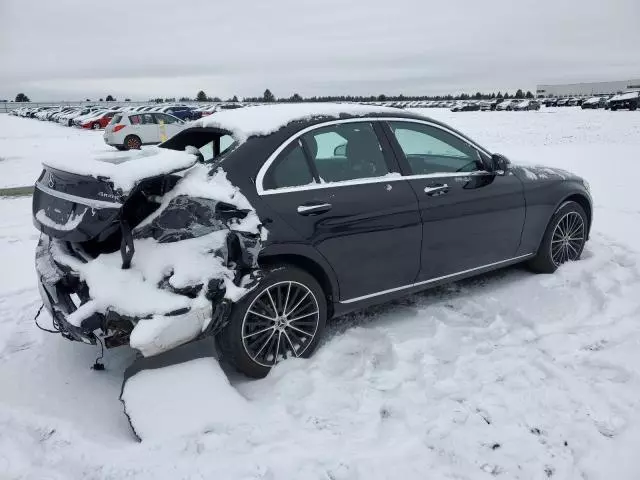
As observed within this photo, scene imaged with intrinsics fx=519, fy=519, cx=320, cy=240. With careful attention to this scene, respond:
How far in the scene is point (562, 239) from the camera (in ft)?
16.8

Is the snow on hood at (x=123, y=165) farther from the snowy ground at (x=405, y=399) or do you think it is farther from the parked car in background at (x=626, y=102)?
the parked car in background at (x=626, y=102)

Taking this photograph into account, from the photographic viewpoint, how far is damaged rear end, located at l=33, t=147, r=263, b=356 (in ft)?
9.62

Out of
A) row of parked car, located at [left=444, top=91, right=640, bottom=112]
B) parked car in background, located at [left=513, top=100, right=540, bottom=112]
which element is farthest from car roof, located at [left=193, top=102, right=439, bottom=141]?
parked car in background, located at [left=513, top=100, right=540, bottom=112]

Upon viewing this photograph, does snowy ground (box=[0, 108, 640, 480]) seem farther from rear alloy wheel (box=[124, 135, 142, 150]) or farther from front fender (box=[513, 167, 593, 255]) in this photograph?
rear alloy wheel (box=[124, 135, 142, 150])

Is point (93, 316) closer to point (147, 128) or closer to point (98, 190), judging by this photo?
point (98, 190)

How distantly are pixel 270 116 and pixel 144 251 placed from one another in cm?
133

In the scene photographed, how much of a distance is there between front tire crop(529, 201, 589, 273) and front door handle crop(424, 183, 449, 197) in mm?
1474

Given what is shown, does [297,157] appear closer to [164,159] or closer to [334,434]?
[164,159]

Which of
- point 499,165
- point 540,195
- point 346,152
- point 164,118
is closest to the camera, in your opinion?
point 346,152

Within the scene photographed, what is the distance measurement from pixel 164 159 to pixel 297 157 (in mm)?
885

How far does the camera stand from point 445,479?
99.8 inches

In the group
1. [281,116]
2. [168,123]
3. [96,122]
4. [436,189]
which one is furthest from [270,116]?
[96,122]

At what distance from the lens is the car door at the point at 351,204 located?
11.3 ft

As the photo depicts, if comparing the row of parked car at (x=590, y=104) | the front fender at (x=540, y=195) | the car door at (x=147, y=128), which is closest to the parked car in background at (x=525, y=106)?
the row of parked car at (x=590, y=104)
